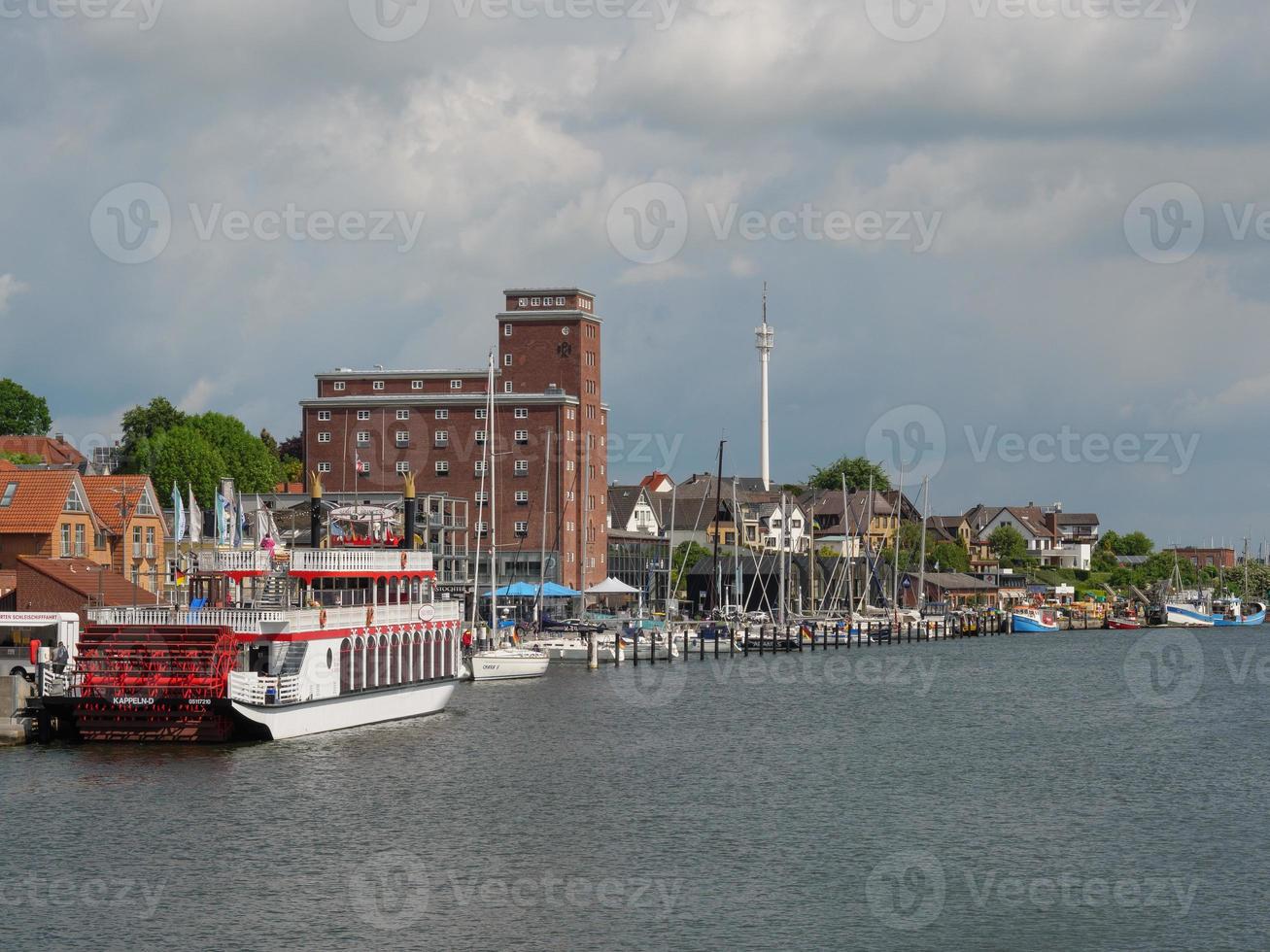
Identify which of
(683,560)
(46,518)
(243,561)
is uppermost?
(46,518)

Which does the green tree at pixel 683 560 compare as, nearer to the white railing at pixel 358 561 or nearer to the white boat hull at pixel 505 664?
the white boat hull at pixel 505 664

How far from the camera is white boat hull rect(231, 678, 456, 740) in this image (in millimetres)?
59312

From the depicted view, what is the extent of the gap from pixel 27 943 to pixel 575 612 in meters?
107

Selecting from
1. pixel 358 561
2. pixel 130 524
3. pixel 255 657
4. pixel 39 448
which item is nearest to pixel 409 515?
pixel 358 561

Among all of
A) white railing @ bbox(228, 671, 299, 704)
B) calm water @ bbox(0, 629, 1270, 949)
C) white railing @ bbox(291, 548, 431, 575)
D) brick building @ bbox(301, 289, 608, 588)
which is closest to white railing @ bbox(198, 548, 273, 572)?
white railing @ bbox(291, 548, 431, 575)

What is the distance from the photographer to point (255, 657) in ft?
203

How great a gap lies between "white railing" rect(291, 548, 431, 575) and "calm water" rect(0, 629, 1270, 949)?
6.83m

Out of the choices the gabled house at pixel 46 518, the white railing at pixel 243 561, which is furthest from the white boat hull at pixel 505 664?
the white railing at pixel 243 561

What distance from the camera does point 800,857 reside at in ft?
146

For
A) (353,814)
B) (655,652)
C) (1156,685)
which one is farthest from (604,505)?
(353,814)

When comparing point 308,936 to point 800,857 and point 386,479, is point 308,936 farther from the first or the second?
point 386,479

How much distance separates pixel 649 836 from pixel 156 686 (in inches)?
841

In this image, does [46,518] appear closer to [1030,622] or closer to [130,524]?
[130,524]

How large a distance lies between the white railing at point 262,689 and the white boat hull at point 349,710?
1.09 ft
